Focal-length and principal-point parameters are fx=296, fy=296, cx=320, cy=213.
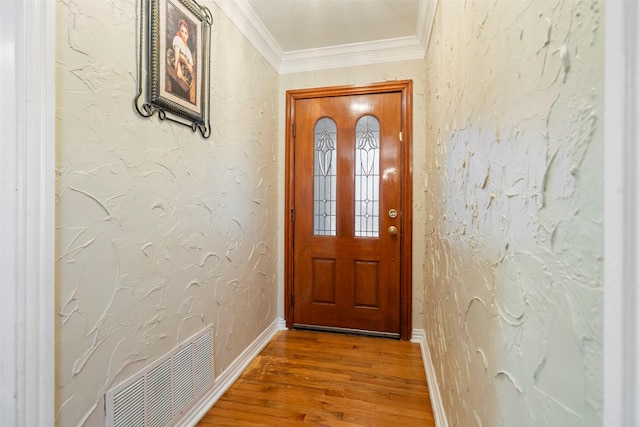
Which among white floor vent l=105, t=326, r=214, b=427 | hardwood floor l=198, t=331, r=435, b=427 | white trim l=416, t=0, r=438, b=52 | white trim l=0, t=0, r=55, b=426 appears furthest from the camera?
white trim l=416, t=0, r=438, b=52

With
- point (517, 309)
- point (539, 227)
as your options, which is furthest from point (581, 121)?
point (517, 309)

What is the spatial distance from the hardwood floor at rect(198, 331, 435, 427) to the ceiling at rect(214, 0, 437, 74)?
88.1 inches

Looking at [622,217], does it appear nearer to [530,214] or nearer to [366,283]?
[530,214]

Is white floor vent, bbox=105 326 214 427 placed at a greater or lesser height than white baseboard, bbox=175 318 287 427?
greater

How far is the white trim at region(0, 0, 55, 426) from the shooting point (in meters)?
0.78

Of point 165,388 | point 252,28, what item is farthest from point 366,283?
point 252,28

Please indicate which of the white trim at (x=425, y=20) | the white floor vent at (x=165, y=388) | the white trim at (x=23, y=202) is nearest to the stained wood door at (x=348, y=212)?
the white trim at (x=425, y=20)

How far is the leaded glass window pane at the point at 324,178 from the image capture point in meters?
2.54

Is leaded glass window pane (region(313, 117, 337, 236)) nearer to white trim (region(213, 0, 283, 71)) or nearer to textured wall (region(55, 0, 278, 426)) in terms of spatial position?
white trim (region(213, 0, 283, 71))

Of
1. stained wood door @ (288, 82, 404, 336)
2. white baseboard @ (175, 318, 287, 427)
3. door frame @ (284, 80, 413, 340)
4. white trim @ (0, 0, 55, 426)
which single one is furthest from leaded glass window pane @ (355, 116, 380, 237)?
white trim @ (0, 0, 55, 426)

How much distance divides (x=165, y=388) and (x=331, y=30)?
245 cm

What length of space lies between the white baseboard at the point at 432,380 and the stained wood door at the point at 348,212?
158mm

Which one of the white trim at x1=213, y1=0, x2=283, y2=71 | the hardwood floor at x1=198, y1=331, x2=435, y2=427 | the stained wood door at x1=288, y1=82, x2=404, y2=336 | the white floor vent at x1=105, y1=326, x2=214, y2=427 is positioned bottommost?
the hardwood floor at x1=198, y1=331, x2=435, y2=427

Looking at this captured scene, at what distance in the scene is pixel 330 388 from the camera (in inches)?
69.7
